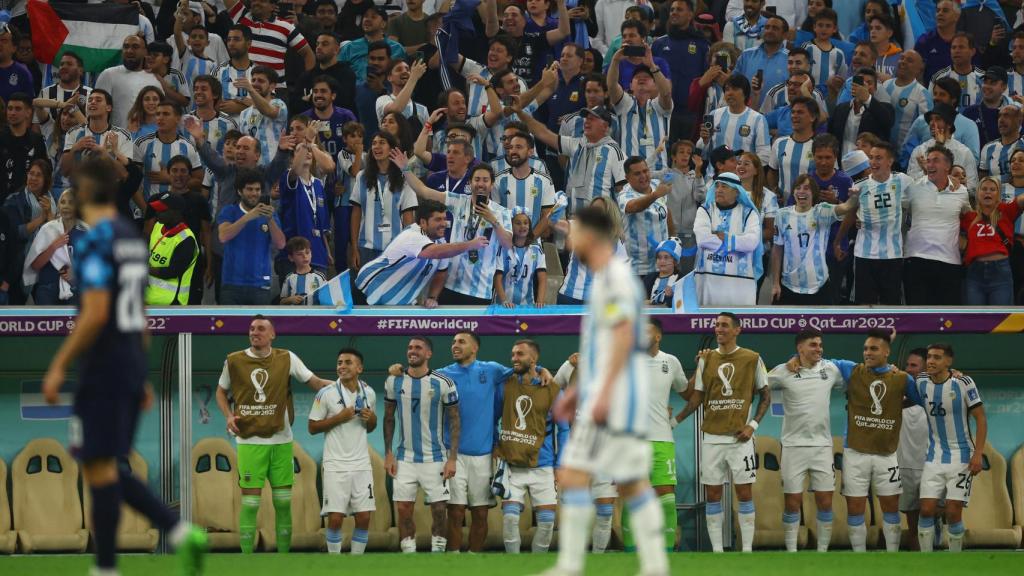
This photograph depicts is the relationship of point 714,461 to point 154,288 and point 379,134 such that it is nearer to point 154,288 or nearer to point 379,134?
point 379,134

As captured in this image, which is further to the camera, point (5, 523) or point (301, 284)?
point (301, 284)

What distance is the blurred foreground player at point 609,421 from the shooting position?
6500 millimetres

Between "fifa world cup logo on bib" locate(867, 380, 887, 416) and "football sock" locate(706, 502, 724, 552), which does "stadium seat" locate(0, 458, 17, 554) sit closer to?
"football sock" locate(706, 502, 724, 552)

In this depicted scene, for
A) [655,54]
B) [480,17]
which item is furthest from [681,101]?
[480,17]

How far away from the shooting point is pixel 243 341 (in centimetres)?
1343

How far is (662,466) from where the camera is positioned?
12.2 meters

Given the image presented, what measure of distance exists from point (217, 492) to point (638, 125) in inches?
237

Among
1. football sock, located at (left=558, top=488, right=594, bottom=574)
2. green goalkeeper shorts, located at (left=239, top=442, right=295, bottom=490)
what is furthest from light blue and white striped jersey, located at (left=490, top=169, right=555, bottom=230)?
football sock, located at (left=558, top=488, right=594, bottom=574)

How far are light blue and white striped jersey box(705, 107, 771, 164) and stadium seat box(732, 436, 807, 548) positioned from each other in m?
3.26

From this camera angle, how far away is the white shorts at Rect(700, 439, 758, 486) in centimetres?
1248

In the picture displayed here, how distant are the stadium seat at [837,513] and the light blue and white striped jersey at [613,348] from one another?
7.47 metres

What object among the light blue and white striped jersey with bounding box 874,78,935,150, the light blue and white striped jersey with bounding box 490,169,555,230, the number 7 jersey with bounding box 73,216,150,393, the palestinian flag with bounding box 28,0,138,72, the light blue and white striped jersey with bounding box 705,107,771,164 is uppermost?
the palestinian flag with bounding box 28,0,138,72

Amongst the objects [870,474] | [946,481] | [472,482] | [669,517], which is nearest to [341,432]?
[472,482]

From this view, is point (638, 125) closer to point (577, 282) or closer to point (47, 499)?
point (577, 282)
